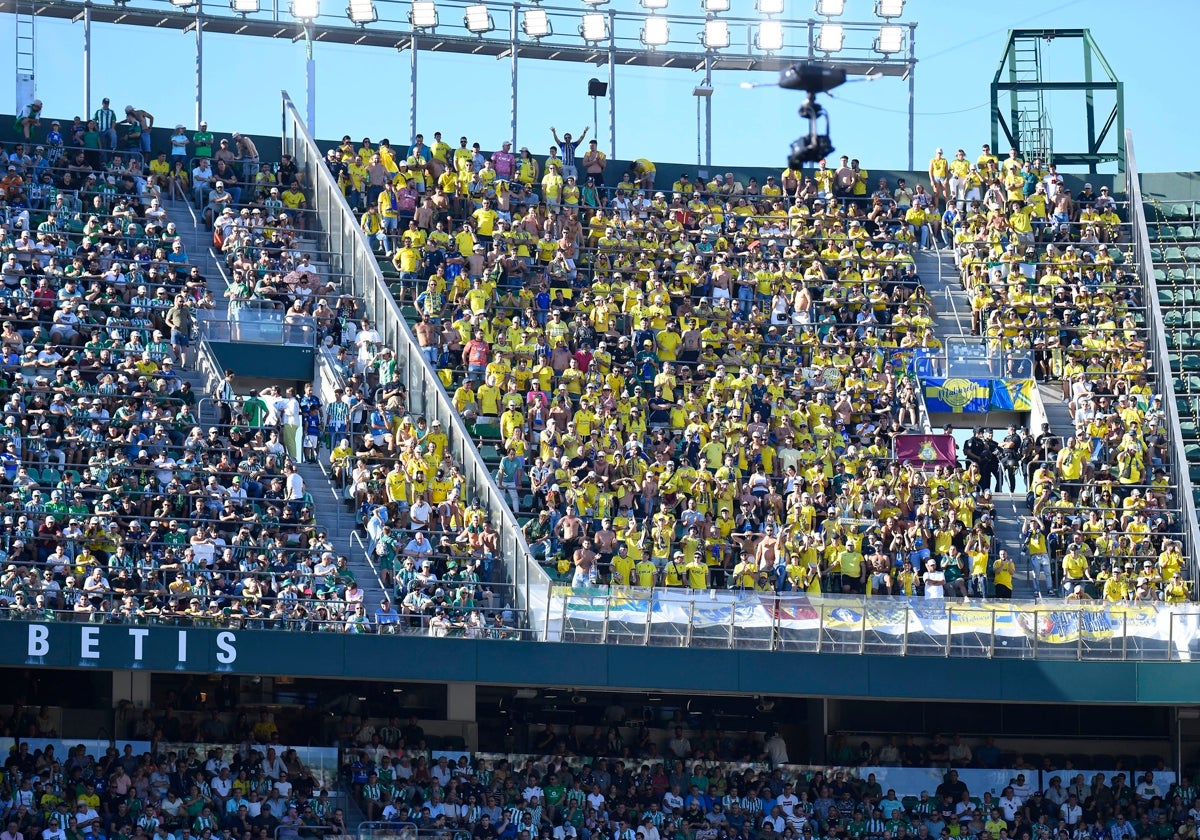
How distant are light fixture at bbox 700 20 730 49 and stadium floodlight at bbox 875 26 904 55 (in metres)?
3.24

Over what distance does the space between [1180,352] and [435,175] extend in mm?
13629

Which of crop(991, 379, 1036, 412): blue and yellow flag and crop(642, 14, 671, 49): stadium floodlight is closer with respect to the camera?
crop(991, 379, 1036, 412): blue and yellow flag

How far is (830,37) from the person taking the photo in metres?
48.4

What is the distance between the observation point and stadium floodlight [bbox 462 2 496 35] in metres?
47.7

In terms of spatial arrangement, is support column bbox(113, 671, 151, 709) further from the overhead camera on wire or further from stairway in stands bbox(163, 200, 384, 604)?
the overhead camera on wire

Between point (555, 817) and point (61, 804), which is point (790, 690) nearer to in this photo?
point (555, 817)

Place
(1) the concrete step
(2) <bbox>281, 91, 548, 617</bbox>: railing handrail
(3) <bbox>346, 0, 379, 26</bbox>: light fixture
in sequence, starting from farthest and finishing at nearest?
(3) <bbox>346, 0, 379, 26</bbox>: light fixture
(1) the concrete step
(2) <bbox>281, 91, 548, 617</bbox>: railing handrail

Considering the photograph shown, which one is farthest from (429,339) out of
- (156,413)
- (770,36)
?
(770,36)

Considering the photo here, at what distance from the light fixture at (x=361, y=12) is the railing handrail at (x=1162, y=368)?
15.0m

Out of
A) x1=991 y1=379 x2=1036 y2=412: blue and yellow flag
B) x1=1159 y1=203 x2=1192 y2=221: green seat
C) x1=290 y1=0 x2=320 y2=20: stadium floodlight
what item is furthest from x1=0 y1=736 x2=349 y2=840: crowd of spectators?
x1=1159 y1=203 x2=1192 y2=221: green seat

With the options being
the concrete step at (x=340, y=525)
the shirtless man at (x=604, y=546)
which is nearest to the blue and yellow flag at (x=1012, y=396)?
the shirtless man at (x=604, y=546)

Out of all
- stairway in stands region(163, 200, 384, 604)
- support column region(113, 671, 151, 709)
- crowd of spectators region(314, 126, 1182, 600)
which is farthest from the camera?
crowd of spectators region(314, 126, 1182, 600)

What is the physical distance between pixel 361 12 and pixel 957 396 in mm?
14780

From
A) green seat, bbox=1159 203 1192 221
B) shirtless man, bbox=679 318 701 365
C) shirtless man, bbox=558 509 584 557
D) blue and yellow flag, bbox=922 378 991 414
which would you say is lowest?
shirtless man, bbox=558 509 584 557
